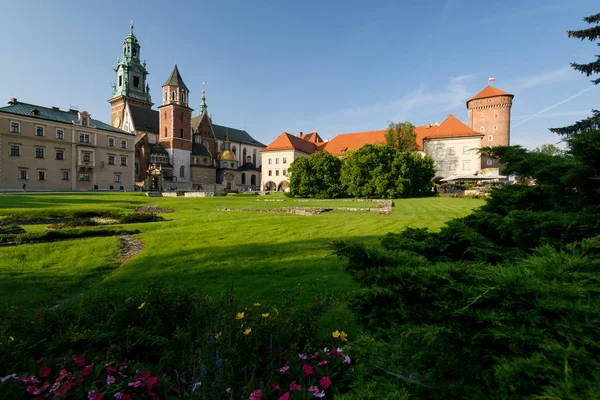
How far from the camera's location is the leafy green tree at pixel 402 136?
56.5m

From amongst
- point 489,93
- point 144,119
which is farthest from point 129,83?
point 489,93

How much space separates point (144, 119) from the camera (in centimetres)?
6962

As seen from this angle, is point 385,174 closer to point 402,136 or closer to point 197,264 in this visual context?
point 402,136

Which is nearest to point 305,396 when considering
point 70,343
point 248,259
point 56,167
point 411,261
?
point 411,261

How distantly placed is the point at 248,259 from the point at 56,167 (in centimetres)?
5385

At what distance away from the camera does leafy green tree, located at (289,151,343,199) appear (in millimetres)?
40750

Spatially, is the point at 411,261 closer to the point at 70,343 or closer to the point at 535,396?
the point at 535,396

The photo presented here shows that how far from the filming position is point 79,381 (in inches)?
88.7

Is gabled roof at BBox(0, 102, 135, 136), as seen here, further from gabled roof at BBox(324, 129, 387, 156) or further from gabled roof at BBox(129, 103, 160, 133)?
gabled roof at BBox(324, 129, 387, 156)

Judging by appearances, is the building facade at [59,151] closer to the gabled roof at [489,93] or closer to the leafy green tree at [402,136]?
the leafy green tree at [402,136]

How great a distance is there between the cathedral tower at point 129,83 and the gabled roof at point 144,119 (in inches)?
183

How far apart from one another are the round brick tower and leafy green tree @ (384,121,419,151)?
16542 millimetres

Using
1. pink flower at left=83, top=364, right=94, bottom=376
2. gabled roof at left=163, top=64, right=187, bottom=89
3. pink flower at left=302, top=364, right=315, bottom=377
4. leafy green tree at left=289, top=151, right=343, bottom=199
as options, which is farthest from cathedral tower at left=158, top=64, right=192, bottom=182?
pink flower at left=302, top=364, right=315, bottom=377

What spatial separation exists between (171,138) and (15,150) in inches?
974
